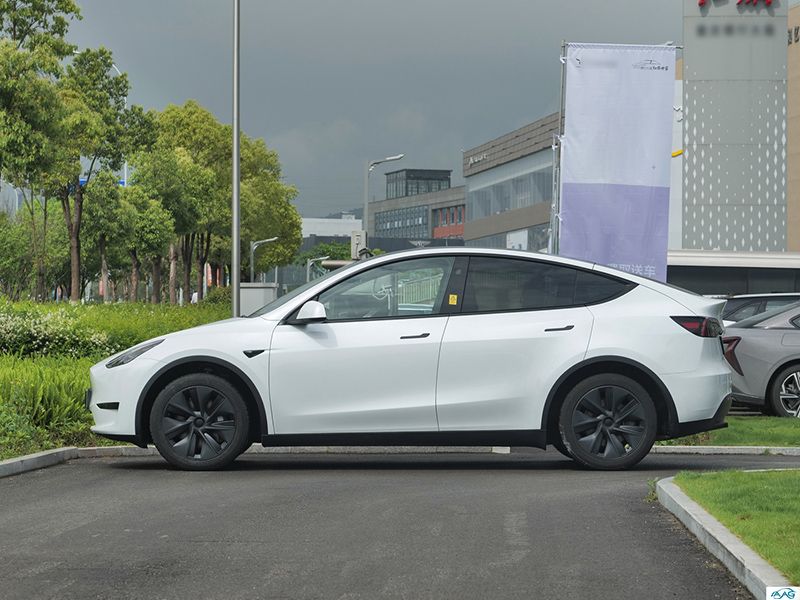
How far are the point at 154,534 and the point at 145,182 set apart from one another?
50.2 m

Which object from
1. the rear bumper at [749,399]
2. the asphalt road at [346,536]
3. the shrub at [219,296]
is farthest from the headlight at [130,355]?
the shrub at [219,296]

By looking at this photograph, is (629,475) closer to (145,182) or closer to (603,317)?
(603,317)

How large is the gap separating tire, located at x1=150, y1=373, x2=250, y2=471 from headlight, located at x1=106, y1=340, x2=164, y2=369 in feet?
1.15

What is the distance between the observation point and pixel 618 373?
10.2 metres

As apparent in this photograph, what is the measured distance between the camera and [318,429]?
10.0 m

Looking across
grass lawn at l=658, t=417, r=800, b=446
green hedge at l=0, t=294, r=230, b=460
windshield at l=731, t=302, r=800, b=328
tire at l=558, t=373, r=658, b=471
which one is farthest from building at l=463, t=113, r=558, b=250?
tire at l=558, t=373, r=658, b=471

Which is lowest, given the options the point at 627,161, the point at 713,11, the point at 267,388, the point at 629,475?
the point at 629,475

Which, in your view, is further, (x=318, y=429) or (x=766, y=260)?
(x=766, y=260)

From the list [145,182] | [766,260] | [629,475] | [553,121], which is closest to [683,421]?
[629,475]

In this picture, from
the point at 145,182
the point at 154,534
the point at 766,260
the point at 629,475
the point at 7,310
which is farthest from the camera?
the point at 145,182

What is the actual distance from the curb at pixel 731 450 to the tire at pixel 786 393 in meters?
3.25

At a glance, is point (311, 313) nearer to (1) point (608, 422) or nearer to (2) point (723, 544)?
(1) point (608, 422)

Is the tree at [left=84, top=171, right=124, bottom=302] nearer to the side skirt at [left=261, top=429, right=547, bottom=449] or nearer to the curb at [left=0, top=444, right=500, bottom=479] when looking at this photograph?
the curb at [left=0, top=444, right=500, bottom=479]

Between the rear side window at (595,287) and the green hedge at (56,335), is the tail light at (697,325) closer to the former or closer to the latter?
the rear side window at (595,287)
